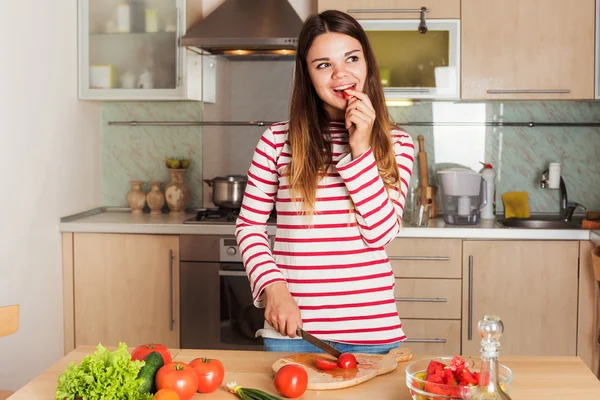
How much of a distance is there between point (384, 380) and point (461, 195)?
2014mm

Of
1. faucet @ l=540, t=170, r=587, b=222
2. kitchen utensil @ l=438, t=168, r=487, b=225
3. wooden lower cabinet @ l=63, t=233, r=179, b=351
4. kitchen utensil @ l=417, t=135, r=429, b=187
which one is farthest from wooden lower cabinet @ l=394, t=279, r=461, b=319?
wooden lower cabinet @ l=63, t=233, r=179, b=351

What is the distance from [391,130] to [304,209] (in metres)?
0.29

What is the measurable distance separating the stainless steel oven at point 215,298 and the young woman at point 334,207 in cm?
150

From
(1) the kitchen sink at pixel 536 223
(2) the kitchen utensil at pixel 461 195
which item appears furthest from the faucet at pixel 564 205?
(2) the kitchen utensil at pixel 461 195

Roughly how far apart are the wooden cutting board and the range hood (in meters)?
2.00

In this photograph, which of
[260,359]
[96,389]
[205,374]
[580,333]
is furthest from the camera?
[580,333]

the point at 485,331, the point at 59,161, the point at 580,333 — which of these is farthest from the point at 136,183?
the point at 485,331

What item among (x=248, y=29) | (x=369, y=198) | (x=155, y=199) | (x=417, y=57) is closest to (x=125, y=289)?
(x=155, y=199)

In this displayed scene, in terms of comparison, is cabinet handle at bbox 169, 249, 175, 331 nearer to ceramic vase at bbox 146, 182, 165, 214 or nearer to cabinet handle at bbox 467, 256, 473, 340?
ceramic vase at bbox 146, 182, 165, 214

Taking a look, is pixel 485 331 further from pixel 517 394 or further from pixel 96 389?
pixel 96 389

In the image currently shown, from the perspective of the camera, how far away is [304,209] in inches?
69.2

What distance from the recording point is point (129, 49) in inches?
140

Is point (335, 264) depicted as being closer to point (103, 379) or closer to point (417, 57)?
point (103, 379)

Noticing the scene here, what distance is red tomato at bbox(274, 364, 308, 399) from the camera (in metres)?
1.39
